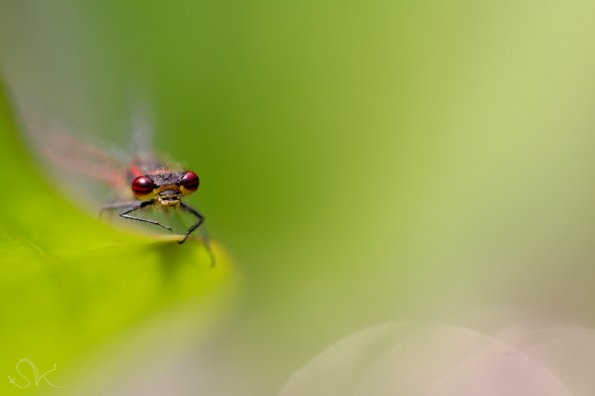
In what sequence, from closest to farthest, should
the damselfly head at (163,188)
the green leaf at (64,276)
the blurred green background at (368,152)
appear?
the green leaf at (64,276)
the blurred green background at (368,152)
the damselfly head at (163,188)

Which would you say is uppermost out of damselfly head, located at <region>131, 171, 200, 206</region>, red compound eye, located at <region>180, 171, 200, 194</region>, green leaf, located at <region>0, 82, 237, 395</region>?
damselfly head, located at <region>131, 171, 200, 206</region>

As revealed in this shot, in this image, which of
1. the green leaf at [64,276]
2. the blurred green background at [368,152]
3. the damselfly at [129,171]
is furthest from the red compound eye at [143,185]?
the green leaf at [64,276]

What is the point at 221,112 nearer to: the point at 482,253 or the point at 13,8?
the point at 482,253

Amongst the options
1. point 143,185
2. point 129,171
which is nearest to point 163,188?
point 143,185

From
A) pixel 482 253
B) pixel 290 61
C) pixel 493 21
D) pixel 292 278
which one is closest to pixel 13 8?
pixel 290 61

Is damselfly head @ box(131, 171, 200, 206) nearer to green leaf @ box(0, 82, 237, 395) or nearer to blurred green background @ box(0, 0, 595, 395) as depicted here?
blurred green background @ box(0, 0, 595, 395)

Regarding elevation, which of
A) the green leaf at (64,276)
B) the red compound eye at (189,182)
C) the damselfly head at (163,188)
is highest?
the damselfly head at (163,188)

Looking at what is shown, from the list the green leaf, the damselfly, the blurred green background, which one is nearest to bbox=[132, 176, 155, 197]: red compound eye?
the damselfly

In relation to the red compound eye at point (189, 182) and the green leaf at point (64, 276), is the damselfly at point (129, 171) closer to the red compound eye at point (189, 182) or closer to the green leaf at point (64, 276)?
the red compound eye at point (189, 182)
